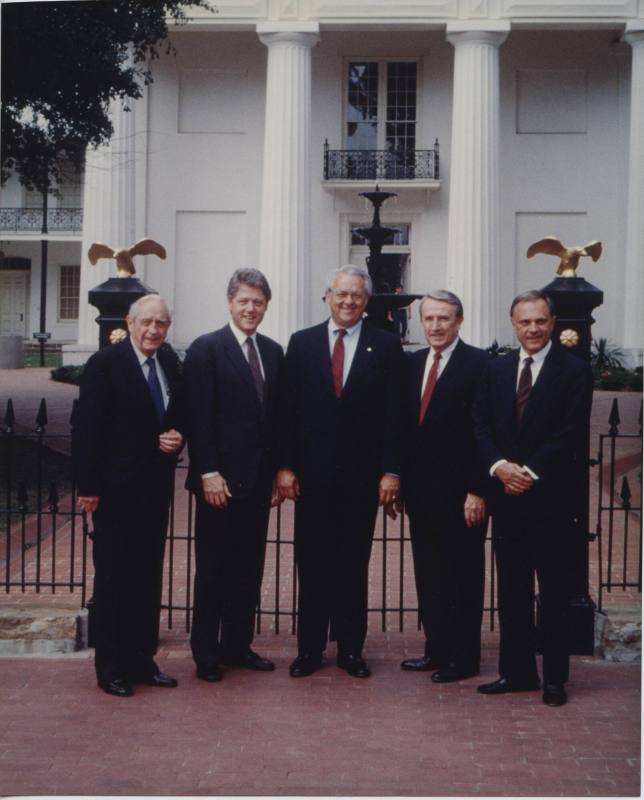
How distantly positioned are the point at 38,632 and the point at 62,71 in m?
7.88

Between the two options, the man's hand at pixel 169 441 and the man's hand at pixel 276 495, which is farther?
the man's hand at pixel 276 495

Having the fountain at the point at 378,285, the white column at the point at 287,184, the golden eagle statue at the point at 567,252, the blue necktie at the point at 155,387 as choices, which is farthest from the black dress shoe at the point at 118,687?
the white column at the point at 287,184

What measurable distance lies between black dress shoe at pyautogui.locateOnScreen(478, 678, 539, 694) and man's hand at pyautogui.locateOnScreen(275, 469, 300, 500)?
1336 mm

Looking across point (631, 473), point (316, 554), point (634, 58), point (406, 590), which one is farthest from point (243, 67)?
point (316, 554)

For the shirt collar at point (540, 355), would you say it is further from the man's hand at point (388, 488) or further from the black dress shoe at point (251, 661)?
the black dress shoe at point (251, 661)

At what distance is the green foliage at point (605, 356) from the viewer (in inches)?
998

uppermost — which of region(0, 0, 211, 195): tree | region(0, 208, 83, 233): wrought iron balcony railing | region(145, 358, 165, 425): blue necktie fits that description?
region(0, 208, 83, 233): wrought iron balcony railing

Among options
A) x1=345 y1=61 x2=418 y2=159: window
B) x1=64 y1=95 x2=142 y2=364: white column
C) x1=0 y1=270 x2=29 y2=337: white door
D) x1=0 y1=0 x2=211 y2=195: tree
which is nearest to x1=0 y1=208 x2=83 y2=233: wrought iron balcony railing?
x1=0 y1=270 x2=29 y2=337: white door

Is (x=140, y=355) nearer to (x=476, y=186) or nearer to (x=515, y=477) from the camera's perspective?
(x=515, y=477)

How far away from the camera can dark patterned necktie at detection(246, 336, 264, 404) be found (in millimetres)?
6305

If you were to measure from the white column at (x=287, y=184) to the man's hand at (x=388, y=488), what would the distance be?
20.1 meters

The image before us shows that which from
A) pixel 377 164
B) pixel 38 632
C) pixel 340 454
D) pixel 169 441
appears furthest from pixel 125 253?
pixel 377 164

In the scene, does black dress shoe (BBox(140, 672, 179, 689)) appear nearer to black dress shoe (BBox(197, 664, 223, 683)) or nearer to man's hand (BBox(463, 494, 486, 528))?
black dress shoe (BBox(197, 664, 223, 683))

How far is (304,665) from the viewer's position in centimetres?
637
